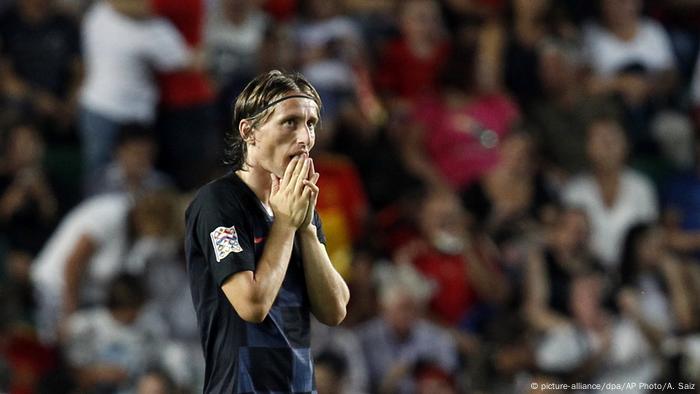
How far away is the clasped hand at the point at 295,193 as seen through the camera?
371cm

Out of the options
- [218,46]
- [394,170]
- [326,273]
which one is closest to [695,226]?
[394,170]

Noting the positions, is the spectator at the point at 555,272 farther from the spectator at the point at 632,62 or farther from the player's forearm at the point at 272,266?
the player's forearm at the point at 272,266

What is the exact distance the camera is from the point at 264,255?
3709 mm

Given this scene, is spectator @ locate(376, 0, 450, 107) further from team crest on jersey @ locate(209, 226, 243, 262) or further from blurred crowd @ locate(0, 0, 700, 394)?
team crest on jersey @ locate(209, 226, 243, 262)

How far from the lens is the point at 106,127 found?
8727 mm

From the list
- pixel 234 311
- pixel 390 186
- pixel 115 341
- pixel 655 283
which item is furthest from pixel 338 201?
pixel 234 311

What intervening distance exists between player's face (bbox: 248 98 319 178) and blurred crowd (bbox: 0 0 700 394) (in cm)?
410

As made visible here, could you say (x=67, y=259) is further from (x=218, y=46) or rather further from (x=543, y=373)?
(x=543, y=373)

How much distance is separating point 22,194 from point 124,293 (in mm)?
1129

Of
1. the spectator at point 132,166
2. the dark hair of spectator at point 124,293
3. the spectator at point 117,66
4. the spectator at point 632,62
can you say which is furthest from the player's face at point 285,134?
the spectator at point 632,62

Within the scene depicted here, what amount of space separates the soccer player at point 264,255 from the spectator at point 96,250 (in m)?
4.47

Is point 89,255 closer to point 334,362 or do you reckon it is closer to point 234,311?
point 334,362

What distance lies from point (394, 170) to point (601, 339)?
6.15ft

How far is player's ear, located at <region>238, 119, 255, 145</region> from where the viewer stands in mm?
3857
